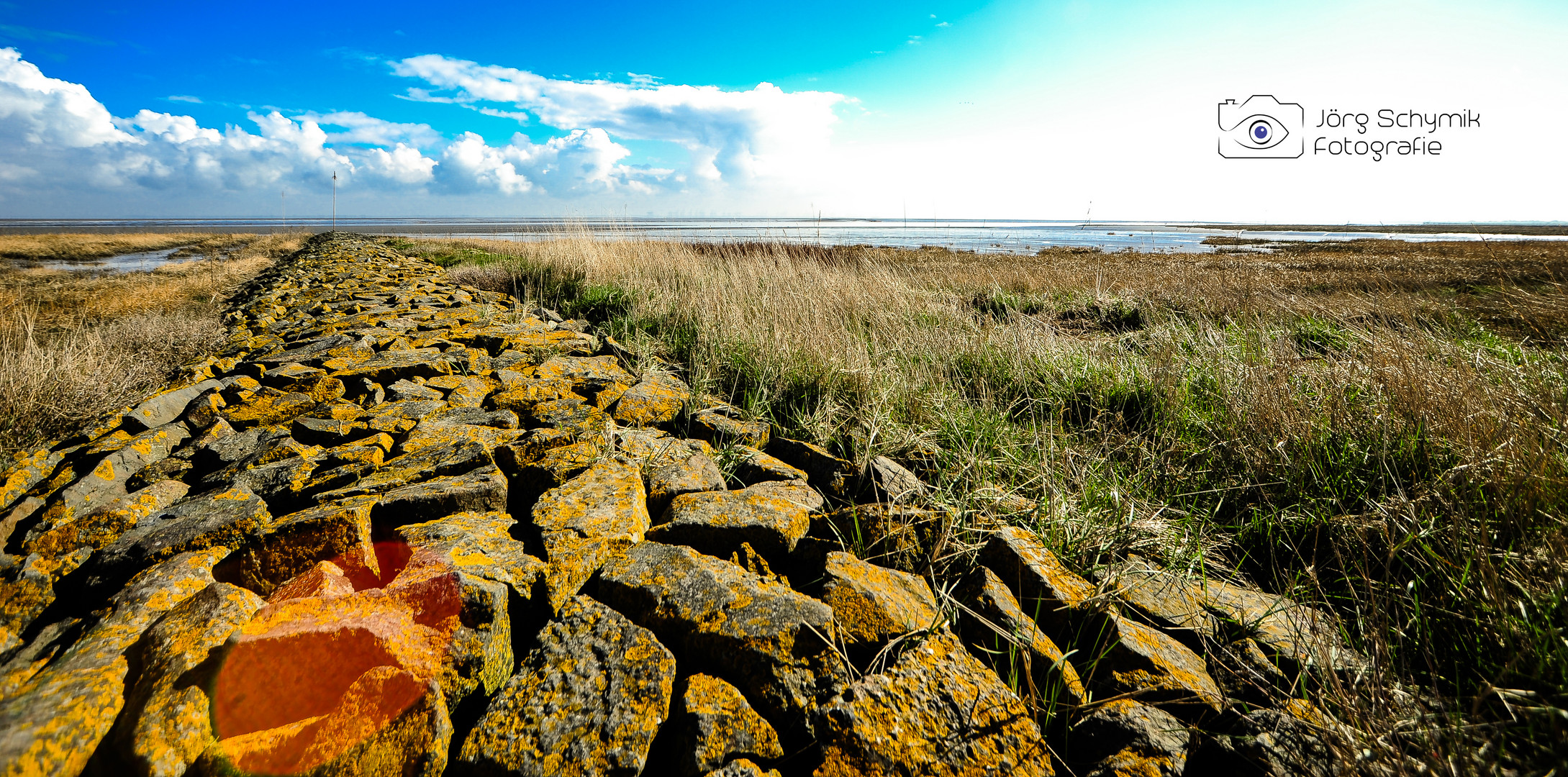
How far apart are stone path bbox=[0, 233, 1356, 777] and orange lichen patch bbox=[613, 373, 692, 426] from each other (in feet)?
1.68

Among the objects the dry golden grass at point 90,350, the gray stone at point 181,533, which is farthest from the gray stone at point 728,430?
the dry golden grass at point 90,350

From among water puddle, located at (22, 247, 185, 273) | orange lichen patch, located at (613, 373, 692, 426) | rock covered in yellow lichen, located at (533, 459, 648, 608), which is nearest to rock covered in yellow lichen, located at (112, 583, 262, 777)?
rock covered in yellow lichen, located at (533, 459, 648, 608)

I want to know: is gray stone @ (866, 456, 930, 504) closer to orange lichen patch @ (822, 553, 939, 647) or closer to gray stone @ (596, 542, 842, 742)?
orange lichen patch @ (822, 553, 939, 647)

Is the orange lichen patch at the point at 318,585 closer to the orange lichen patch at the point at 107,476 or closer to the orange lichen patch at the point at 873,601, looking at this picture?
the orange lichen patch at the point at 107,476

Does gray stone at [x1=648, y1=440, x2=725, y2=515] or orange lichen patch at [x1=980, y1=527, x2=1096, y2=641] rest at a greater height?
gray stone at [x1=648, y1=440, x2=725, y2=515]

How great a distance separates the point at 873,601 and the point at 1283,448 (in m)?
2.11

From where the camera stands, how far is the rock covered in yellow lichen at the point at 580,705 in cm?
108

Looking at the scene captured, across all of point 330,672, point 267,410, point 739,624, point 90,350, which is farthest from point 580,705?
point 90,350

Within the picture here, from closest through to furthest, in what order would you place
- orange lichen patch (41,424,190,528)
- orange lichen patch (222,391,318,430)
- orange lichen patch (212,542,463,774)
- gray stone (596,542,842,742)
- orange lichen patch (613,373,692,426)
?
orange lichen patch (212,542,463,774), gray stone (596,542,842,742), orange lichen patch (41,424,190,528), orange lichen patch (222,391,318,430), orange lichen patch (613,373,692,426)

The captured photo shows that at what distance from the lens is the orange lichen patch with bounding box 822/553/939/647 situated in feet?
4.60

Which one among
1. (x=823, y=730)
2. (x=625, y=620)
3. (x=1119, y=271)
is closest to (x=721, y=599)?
(x=625, y=620)

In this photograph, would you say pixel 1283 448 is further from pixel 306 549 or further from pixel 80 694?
pixel 80 694

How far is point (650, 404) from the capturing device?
294 cm

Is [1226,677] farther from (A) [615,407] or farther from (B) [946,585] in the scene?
(A) [615,407]
